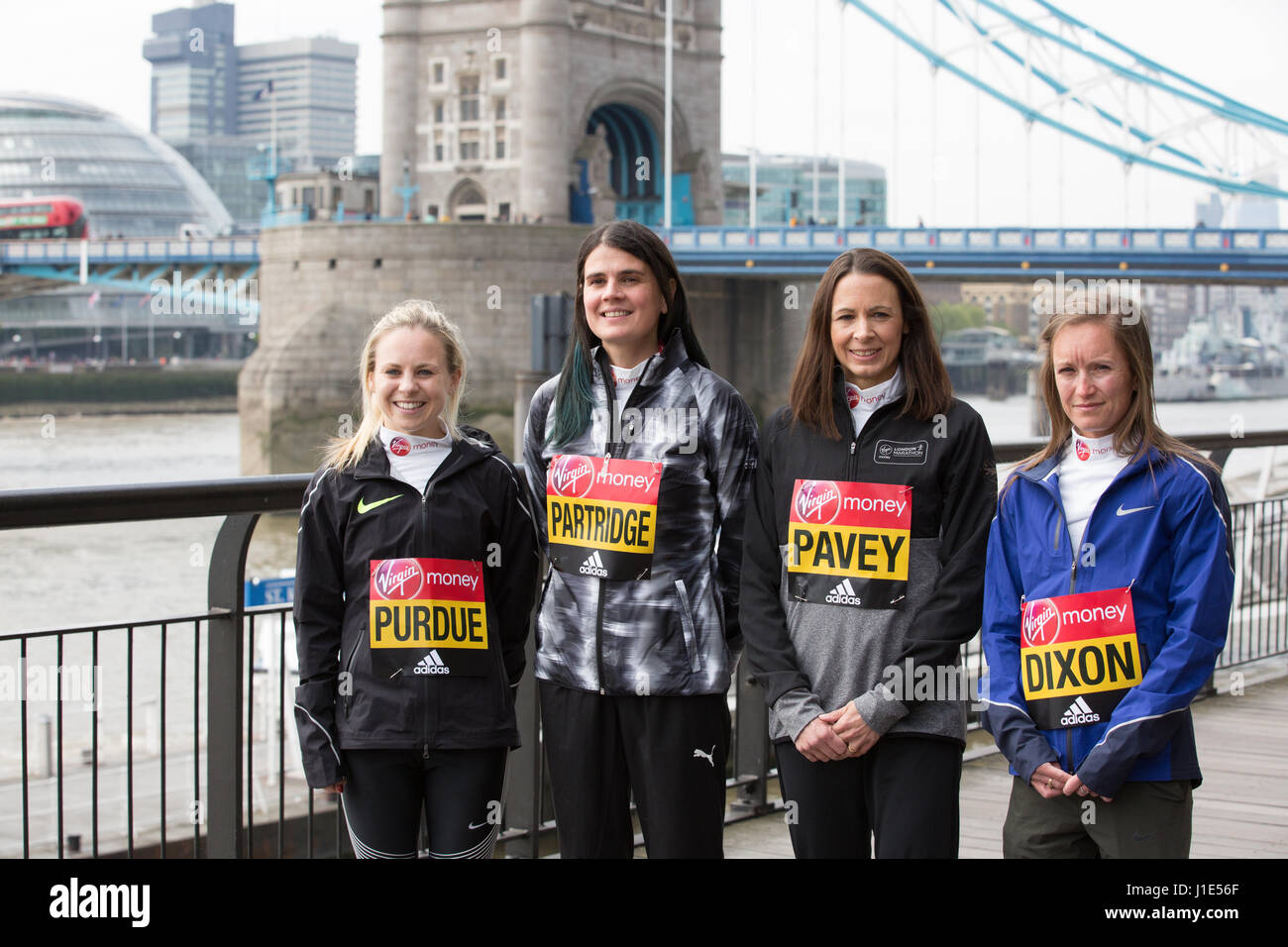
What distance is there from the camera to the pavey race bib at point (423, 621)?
2.54m

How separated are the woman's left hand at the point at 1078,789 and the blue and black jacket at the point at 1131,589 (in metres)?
0.01

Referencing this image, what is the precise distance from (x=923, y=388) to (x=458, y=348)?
825mm

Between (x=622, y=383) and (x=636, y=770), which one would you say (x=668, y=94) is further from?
(x=636, y=770)

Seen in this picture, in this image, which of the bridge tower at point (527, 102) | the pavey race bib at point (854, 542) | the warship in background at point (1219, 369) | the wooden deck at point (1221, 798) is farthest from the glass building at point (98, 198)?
the pavey race bib at point (854, 542)

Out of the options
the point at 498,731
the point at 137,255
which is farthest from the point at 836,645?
the point at 137,255

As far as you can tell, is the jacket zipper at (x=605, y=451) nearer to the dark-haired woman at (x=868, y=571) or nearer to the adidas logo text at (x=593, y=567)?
the adidas logo text at (x=593, y=567)

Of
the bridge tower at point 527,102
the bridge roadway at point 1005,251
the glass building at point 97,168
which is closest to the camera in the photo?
the bridge roadway at point 1005,251

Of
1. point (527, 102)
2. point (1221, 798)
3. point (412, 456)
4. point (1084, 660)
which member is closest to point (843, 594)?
point (1084, 660)

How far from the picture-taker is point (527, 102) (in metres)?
38.3

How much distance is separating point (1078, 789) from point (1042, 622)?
0.27m

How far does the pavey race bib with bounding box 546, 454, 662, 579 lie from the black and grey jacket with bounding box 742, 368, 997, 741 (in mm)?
190
